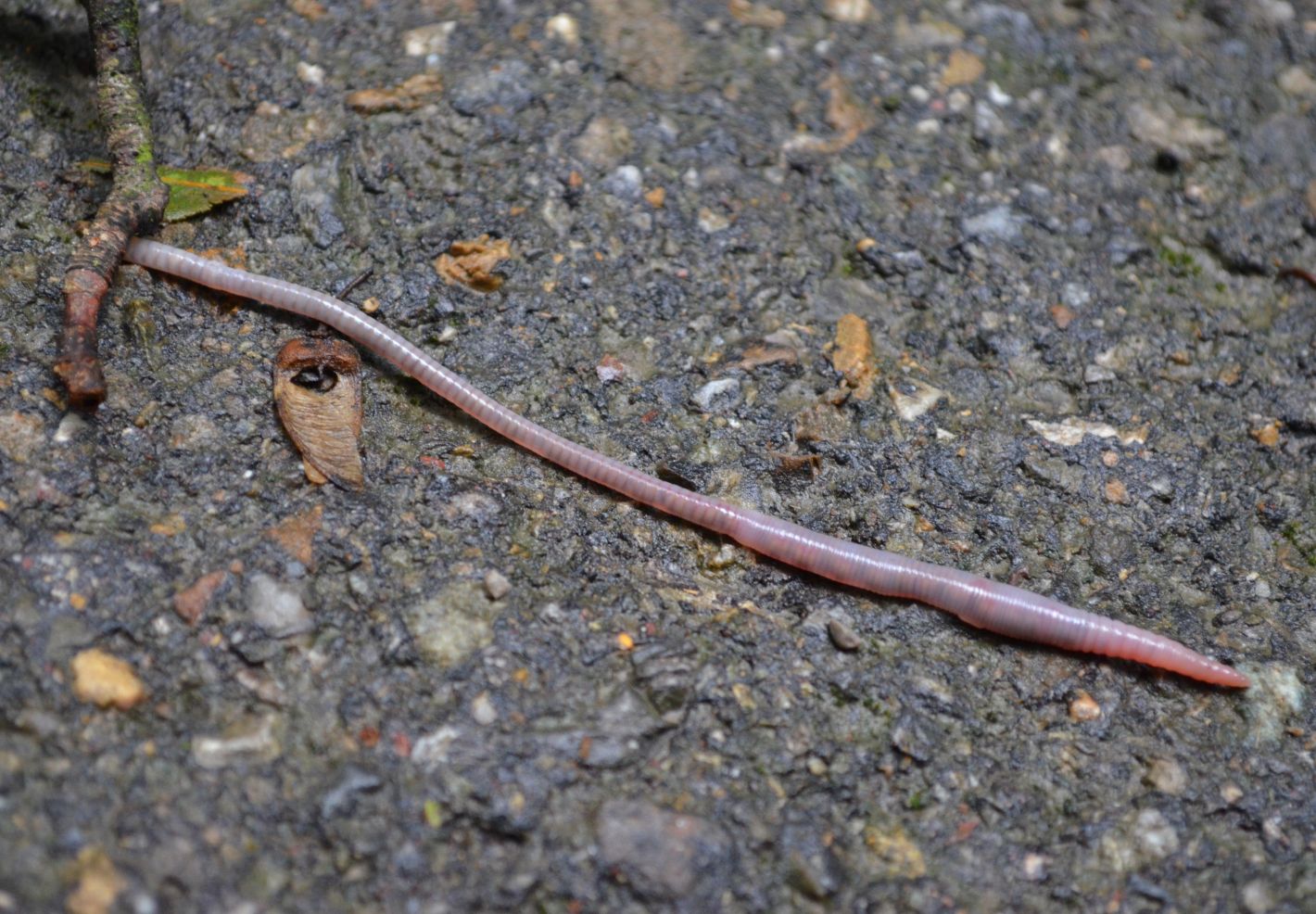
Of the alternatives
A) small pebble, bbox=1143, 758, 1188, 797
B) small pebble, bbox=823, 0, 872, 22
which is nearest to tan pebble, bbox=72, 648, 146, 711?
small pebble, bbox=1143, 758, 1188, 797

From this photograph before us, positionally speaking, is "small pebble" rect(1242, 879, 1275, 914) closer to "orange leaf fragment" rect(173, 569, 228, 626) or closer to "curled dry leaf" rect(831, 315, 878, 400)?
"curled dry leaf" rect(831, 315, 878, 400)

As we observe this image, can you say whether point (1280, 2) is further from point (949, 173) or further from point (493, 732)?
point (493, 732)

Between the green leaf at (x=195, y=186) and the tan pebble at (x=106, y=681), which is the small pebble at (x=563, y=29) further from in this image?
the tan pebble at (x=106, y=681)

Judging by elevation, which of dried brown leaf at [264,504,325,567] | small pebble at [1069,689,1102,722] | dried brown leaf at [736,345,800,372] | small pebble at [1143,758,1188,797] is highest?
dried brown leaf at [736,345,800,372]

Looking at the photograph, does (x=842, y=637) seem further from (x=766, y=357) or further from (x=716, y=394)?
(x=766, y=357)

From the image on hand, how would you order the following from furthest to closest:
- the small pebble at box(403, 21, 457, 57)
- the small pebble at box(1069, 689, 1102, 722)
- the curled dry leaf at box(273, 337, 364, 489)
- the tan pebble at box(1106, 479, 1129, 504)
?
the small pebble at box(403, 21, 457, 57) → the tan pebble at box(1106, 479, 1129, 504) → the curled dry leaf at box(273, 337, 364, 489) → the small pebble at box(1069, 689, 1102, 722)
